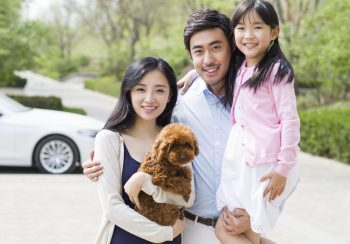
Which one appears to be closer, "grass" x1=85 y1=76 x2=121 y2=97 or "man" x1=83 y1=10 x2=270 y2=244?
"man" x1=83 y1=10 x2=270 y2=244

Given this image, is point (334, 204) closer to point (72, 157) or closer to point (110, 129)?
point (72, 157)

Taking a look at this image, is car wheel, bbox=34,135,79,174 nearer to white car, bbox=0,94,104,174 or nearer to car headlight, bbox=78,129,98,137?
white car, bbox=0,94,104,174

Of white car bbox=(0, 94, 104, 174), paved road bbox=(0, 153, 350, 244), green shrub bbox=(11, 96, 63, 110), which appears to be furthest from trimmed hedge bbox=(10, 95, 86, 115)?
paved road bbox=(0, 153, 350, 244)

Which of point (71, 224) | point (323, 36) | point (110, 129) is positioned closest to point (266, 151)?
point (110, 129)

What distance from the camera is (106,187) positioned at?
2.75 meters

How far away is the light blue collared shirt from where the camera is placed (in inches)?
116

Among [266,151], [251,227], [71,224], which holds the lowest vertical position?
[71,224]

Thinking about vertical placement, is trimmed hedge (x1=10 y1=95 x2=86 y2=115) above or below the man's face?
below

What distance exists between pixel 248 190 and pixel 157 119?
0.51m

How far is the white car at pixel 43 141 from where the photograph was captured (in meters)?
10.4

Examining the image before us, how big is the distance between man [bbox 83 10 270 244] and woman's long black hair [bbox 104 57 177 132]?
0.15 meters

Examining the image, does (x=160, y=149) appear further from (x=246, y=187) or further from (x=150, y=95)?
(x=246, y=187)

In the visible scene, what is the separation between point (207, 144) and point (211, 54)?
0.41 meters

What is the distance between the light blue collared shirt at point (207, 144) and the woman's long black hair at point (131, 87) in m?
0.13
